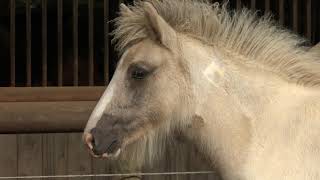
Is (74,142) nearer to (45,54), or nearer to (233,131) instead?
(45,54)

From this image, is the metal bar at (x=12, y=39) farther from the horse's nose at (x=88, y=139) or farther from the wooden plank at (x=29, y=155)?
the horse's nose at (x=88, y=139)

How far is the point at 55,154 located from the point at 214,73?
2742 millimetres

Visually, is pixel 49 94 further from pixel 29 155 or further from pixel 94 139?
pixel 94 139

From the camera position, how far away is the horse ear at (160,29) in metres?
3.92

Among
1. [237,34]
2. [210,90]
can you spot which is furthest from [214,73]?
[237,34]

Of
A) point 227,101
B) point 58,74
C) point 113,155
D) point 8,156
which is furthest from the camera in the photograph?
point 8,156

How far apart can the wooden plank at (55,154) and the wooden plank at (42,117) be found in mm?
357

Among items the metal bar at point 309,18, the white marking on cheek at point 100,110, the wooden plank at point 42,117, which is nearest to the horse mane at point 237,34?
the white marking on cheek at point 100,110

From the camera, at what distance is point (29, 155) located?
6340 mm

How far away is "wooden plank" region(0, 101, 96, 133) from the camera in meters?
5.94

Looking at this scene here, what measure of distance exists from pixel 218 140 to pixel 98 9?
2781 mm

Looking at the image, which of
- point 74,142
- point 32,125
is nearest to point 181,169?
point 74,142

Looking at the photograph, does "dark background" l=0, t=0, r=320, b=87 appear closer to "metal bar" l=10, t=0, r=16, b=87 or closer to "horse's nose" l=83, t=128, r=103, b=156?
"metal bar" l=10, t=0, r=16, b=87

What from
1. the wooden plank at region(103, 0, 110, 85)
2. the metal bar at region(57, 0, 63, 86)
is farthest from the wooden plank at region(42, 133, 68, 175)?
the wooden plank at region(103, 0, 110, 85)
